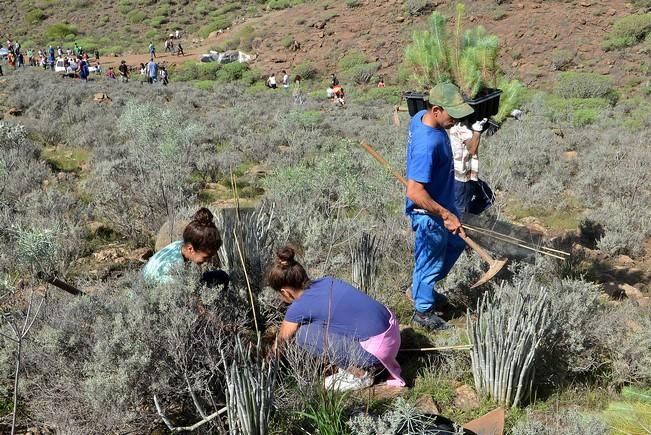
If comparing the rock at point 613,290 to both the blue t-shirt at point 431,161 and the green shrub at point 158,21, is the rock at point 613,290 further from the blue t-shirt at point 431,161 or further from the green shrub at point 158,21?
the green shrub at point 158,21

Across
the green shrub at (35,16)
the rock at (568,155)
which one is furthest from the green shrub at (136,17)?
the rock at (568,155)

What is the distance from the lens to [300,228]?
14.5 ft

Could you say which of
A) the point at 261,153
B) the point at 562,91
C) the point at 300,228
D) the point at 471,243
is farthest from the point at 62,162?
the point at 562,91

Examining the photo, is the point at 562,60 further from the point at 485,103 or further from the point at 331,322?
the point at 331,322

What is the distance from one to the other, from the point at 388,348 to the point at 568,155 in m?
6.98

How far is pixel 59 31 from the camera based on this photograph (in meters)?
38.1

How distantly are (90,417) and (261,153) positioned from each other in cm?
696

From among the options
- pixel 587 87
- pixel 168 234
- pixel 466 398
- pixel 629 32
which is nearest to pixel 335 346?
pixel 466 398

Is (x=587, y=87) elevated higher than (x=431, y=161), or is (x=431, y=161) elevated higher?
(x=431, y=161)

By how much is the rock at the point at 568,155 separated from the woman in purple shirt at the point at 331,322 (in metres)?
6.62

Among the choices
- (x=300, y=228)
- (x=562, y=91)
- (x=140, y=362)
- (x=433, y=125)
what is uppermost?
(x=433, y=125)

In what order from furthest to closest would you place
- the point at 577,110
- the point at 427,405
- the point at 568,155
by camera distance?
1. the point at 577,110
2. the point at 568,155
3. the point at 427,405

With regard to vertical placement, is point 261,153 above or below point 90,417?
below

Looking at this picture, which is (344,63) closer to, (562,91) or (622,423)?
(562,91)
